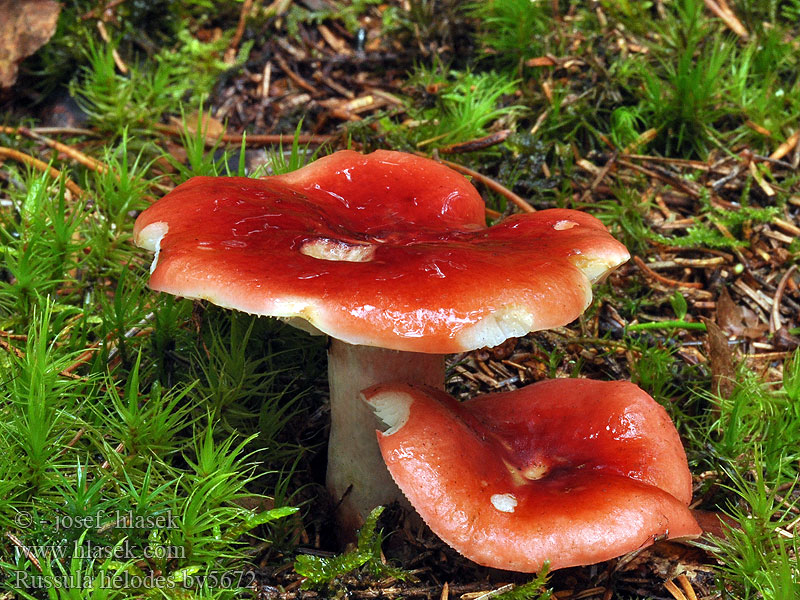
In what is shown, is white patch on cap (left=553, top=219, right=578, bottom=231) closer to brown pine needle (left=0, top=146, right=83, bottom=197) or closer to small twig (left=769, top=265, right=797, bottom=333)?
small twig (left=769, top=265, right=797, bottom=333)

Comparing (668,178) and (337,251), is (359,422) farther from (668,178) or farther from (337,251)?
(668,178)

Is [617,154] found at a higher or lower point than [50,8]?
lower

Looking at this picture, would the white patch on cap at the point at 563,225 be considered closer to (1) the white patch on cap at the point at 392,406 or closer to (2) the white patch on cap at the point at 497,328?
(2) the white patch on cap at the point at 497,328

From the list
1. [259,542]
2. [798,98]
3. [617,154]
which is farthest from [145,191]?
[798,98]

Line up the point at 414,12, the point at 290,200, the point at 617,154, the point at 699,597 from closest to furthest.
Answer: the point at 699,597 → the point at 290,200 → the point at 617,154 → the point at 414,12

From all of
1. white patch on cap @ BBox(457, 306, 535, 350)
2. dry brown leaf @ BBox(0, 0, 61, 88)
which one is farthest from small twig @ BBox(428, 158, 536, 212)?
dry brown leaf @ BBox(0, 0, 61, 88)

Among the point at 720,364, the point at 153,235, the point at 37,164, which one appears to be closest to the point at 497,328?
the point at 153,235

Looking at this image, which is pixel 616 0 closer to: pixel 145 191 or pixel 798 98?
→ pixel 798 98

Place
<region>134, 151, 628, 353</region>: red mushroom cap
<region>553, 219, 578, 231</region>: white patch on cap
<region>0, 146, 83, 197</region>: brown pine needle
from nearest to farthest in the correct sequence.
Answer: <region>134, 151, 628, 353</region>: red mushroom cap < <region>553, 219, 578, 231</region>: white patch on cap < <region>0, 146, 83, 197</region>: brown pine needle

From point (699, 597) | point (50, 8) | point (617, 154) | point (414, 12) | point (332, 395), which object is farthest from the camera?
point (414, 12)
